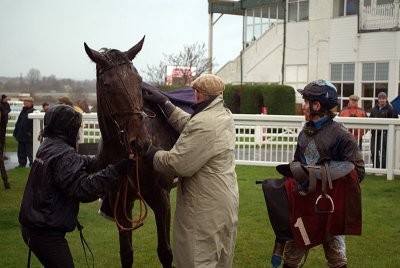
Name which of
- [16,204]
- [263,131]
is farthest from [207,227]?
[263,131]

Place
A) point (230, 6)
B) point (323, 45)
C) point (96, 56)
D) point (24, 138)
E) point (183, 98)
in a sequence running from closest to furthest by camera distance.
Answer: point (96, 56), point (183, 98), point (24, 138), point (323, 45), point (230, 6)

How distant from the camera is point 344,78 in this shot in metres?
26.7

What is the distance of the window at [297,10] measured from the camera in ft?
94.5

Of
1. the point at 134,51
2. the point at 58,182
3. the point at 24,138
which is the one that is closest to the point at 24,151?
the point at 24,138

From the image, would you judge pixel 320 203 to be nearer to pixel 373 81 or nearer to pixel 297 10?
pixel 373 81

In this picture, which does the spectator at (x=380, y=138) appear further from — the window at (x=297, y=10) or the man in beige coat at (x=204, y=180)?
the window at (x=297, y=10)

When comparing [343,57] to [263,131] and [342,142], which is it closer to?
[263,131]

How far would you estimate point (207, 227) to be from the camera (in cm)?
374

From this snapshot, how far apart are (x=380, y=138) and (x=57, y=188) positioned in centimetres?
947

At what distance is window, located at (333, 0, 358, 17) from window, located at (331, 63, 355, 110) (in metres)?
2.56

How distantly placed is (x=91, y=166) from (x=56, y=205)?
0.41 m

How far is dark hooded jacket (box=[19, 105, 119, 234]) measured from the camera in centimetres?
346

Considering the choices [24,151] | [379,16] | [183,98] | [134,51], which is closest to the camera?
[134,51]

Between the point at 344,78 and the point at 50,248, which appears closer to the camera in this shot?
the point at 50,248
